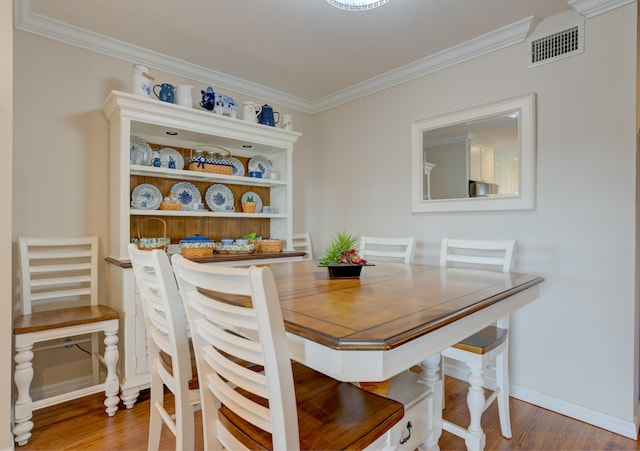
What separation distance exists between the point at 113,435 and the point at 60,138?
187 centimetres

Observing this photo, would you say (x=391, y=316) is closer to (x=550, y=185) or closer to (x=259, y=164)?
(x=550, y=185)

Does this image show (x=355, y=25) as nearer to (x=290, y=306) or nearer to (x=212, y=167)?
(x=212, y=167)

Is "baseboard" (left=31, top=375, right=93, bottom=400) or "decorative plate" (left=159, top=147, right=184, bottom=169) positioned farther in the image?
"decorative plate" (left=159, top=147, right=184, bottom=169)

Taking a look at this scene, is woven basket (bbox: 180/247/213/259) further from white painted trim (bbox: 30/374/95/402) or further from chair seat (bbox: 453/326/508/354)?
chair seat (bbox: 453/326/508/354)

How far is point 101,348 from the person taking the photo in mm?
2361

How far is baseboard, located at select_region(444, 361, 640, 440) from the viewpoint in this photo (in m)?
1.88

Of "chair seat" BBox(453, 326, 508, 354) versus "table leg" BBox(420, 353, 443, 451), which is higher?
"chair seat" BBox(453, 326, 508, 354)

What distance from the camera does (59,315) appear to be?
2.04m

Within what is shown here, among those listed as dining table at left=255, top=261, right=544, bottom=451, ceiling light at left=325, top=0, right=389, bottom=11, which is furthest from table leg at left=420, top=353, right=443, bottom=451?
ceiling light at left=325, top=0, right=389, bottom=11

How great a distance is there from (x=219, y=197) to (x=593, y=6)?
9.28 ft

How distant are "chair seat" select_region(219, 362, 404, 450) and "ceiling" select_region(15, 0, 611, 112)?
207 cm

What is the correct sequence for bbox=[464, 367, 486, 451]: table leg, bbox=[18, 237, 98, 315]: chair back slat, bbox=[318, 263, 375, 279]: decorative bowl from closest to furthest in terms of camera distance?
bbox=[464, 367, 486, 451]: table leg
bbox=[318, 263, 375, 279]: decorative bowl
bbox=[18, 237, 98, 315]: chair back slat

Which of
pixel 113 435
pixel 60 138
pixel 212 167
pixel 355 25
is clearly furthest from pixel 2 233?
pixel 355 25

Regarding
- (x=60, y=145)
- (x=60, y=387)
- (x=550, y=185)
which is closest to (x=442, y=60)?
(x=550, y=185)
